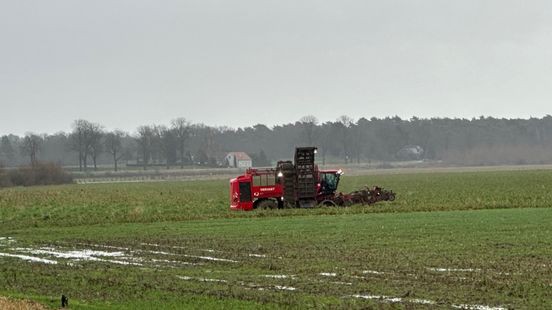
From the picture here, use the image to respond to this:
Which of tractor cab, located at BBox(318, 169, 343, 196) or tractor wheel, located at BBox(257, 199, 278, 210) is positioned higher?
tractor cab, located at BBox(318, 169, 343, 196)

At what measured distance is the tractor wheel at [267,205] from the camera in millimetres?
39562

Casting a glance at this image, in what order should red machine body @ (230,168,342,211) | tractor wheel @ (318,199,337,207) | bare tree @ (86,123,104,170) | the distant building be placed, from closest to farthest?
red machine body @ (230,168,342,211)
tractor wheel @ (318,199,337,207)
bare tree @ (86,123,104,170)
the distant building

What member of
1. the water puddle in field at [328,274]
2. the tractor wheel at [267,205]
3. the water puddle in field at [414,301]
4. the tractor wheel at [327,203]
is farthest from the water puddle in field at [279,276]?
the tractor wheel at [327,203]

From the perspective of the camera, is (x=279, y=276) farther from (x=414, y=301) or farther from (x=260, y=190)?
(x=260, y=190)

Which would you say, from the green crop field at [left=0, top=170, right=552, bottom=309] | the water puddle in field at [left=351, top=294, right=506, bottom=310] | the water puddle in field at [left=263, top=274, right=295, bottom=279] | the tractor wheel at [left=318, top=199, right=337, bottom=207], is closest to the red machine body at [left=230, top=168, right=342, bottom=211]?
the tractor wheel at [left=318, top=199, right=337, bottom=207]

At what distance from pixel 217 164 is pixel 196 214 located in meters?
129

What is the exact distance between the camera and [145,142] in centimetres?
16725

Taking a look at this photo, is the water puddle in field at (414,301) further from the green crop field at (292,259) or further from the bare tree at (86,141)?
the bare tree at (86,141)

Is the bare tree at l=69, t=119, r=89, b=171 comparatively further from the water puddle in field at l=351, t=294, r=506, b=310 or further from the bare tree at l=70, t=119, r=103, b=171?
the water puddle in field at l=351, t=294, r=506, b=310

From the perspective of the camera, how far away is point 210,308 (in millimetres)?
13477

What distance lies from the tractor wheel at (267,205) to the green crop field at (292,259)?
1.83 meters

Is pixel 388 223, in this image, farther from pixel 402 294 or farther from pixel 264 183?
pixel 402 294

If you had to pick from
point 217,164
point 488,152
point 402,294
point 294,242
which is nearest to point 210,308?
point 402,294

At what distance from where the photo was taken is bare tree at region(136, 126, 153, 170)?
165750mm
